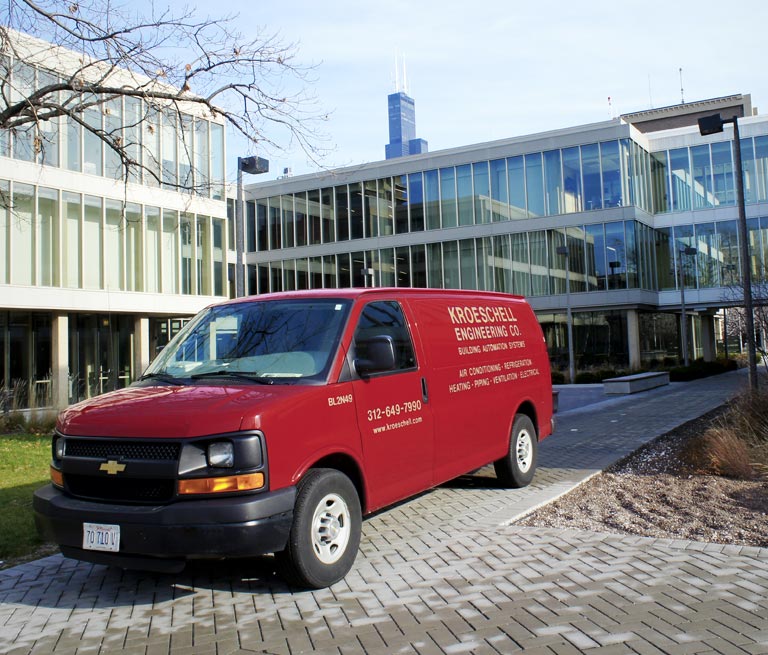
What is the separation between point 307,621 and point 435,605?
0.83m

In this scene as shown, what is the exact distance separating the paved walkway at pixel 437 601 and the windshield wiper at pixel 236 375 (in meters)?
1.48

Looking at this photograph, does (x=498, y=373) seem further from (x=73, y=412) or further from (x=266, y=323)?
(x=73, y=412)

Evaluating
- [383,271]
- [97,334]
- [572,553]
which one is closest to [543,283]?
[383,271]

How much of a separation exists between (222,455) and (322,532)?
99 centimetres

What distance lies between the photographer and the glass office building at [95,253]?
24.9 meters

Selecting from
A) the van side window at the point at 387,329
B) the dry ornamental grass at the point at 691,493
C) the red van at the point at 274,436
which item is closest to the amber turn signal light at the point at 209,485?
the red van at the point at 274,436

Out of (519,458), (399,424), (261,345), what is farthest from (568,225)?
(261,345)

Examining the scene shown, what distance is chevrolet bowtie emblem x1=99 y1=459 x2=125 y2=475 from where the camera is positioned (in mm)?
4750

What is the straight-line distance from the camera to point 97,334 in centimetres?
2952

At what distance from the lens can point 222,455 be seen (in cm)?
462

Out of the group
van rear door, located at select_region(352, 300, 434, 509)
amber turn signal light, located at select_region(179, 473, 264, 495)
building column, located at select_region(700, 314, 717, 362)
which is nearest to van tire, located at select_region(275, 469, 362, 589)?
van rear door, located at select_region(352, 300, 434, 509)

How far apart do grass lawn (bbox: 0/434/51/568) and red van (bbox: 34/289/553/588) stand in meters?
1.63

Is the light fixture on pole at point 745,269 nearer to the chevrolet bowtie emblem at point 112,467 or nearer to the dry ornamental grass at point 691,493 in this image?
the dry ornamental grass at point 691,493

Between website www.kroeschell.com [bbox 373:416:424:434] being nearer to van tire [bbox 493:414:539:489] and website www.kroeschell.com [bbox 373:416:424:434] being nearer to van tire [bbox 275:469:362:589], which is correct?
van tire [bbox 275:469:362:589]
